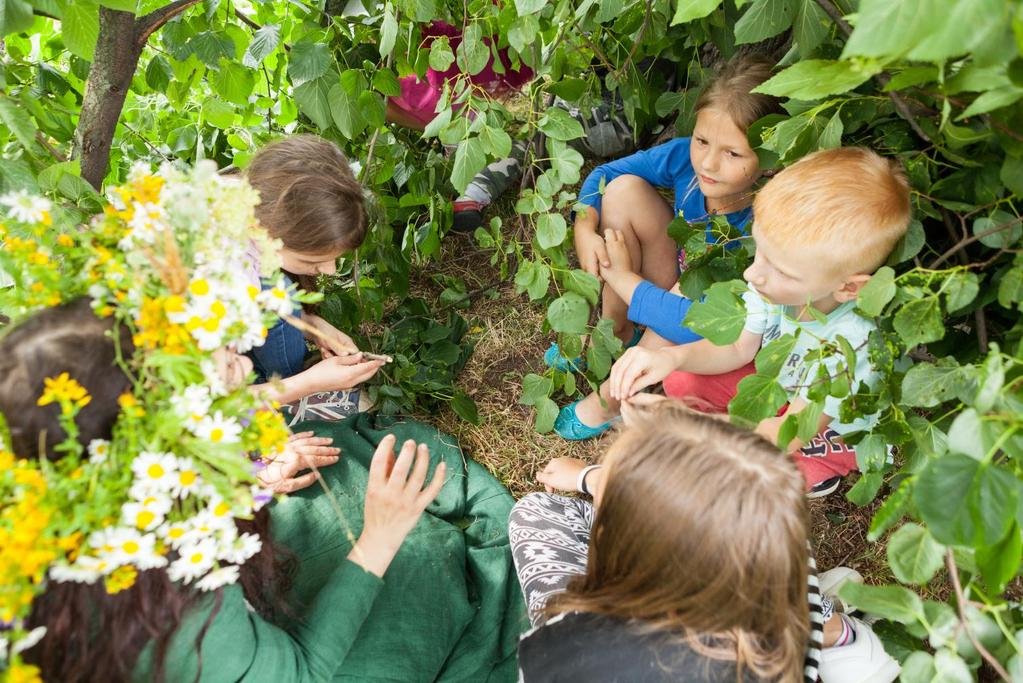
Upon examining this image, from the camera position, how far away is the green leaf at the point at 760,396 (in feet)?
3.57

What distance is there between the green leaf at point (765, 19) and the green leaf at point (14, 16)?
96cm

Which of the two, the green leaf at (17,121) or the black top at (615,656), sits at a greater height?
the green leaf at (17,121)

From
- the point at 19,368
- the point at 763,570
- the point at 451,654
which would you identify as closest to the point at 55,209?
the point at 19,368

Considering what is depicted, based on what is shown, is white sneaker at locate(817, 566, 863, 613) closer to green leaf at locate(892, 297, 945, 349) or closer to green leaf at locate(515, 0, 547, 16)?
green leaf at locate(892, 297, 945, 349)

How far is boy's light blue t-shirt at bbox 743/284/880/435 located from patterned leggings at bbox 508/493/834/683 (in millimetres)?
305

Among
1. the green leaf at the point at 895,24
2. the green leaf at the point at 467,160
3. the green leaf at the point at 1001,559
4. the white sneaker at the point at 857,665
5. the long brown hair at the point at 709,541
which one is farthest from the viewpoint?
the white sneaker at the point at 857,665

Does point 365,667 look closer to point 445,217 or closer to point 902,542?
point 902,542

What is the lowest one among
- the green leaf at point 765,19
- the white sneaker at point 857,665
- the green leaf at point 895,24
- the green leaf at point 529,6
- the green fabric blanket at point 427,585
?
the white sneaker at point 857,665

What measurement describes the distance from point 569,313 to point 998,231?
0.66 meters

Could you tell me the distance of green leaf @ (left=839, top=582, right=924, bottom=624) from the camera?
31.9 inches

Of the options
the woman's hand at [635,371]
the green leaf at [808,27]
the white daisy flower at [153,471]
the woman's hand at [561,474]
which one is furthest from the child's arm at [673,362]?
the white daisy flower at [153,471]

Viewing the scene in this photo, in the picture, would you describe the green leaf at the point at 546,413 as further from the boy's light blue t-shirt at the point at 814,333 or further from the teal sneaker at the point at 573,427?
the boy's light blue t-shirt at the point at 814,333

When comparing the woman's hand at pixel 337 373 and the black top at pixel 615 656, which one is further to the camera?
the woman's hand at pixel 337 373

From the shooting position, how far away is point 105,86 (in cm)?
148
